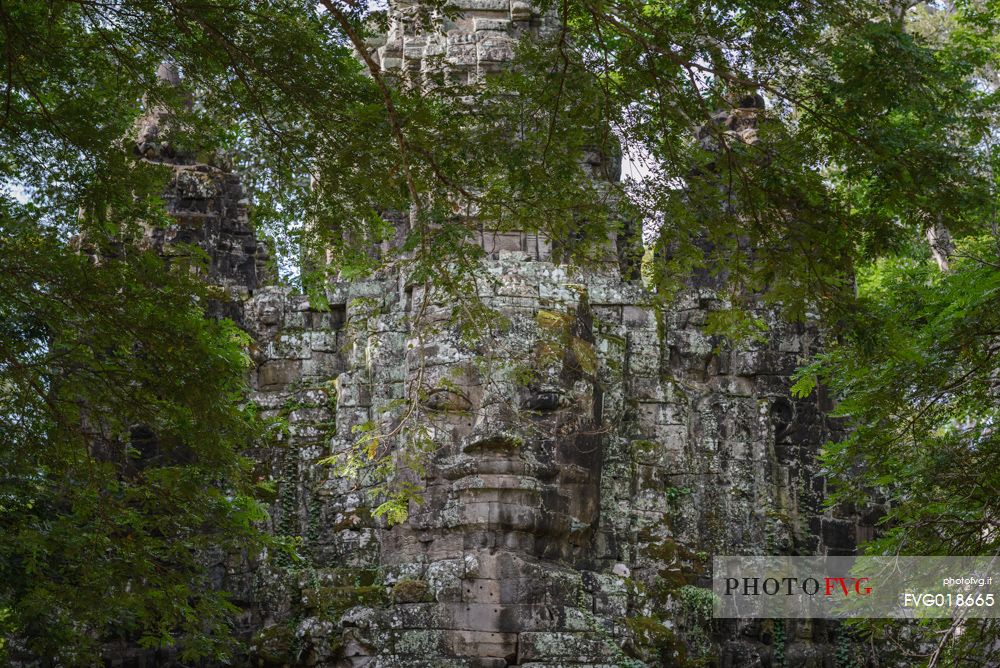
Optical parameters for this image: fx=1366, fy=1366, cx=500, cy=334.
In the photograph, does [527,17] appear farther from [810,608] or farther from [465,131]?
[810,608]

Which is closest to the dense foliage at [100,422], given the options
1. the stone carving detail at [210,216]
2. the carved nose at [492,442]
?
the carved nose at [492,442]

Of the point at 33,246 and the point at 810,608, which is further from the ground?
the point at 33,246

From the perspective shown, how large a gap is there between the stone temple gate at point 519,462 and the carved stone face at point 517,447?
0.02 meters

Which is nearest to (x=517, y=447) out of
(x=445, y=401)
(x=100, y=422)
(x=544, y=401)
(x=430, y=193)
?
(x=544, y=401)

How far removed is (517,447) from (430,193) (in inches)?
149

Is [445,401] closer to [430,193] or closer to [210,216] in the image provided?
[430,193]

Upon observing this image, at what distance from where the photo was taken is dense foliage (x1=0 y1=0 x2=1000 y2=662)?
7.18 m

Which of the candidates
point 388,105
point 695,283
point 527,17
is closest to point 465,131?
point 388,105

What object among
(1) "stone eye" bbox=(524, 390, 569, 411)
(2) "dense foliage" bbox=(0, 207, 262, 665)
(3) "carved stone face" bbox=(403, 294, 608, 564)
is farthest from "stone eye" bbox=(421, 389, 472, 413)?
(2) "dense foliage" bbox=(0, 207, 262, 665)

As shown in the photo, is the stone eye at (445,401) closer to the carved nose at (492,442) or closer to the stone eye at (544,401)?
the carved nose at (492,442)

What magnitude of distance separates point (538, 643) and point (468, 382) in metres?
2.24

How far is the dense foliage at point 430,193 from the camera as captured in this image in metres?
7.18

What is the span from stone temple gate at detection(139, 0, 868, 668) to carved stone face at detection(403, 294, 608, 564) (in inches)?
0.7

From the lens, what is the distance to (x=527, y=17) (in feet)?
41.0
